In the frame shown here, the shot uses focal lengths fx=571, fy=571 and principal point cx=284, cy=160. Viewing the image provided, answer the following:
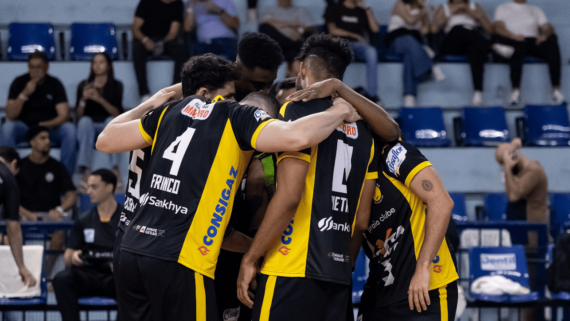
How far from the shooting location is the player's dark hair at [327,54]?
2.95m

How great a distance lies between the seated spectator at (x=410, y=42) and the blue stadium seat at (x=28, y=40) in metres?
5.61

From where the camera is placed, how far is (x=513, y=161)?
24.2 ft

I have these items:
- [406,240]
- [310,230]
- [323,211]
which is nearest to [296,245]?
[310,230]

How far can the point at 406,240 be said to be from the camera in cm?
302

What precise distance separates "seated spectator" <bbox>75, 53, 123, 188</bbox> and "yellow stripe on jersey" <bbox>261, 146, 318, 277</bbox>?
19.1 feet

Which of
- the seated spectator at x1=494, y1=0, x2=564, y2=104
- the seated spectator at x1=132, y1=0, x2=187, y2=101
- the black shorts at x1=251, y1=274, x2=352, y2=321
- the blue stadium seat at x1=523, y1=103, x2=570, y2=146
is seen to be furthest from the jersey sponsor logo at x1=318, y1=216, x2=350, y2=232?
the seated spectator at x1=494, y1=0, x2=564, y2=104

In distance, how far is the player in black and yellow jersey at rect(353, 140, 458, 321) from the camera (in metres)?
2.86

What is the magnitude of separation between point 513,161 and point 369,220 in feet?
16.2

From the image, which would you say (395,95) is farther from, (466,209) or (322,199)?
(322,199)

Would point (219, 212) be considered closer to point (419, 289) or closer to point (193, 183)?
point (193, 183)

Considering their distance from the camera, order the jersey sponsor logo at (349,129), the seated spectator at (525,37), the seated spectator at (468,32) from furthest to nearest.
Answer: the seated spectator at (525,37)
the seated spectator at (468,32)
the jersey sponsor logo at (349,129)

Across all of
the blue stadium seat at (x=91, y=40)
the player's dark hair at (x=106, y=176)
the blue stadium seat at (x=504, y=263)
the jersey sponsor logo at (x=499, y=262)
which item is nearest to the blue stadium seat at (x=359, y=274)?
the blue stadium seat at (x=504, y=263)

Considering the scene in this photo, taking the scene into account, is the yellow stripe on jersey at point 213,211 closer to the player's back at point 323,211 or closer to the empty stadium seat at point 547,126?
the player's back at point 323,211

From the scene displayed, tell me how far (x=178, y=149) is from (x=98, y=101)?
19.8 feet
